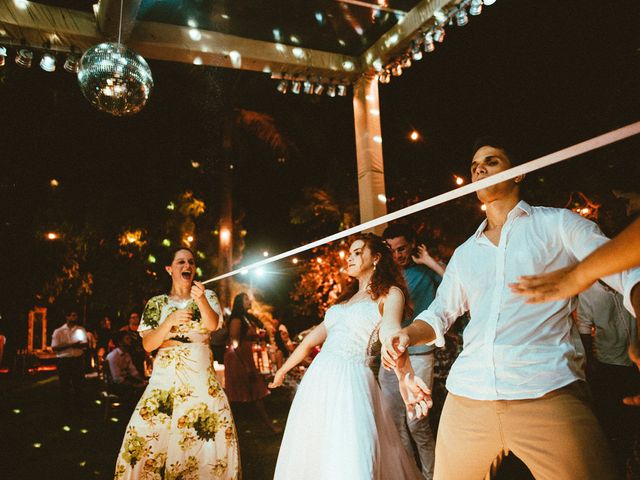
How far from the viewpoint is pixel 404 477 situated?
9.13 feet

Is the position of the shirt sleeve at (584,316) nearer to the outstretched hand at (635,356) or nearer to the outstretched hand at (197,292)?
the outstretched hand at (635,356)

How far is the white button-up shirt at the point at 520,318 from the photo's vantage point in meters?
1.64

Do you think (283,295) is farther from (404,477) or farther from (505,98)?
(404,477)

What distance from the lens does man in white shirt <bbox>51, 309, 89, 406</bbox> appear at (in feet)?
28.7

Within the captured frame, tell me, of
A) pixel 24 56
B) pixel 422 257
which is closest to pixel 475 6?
pixel 422 257

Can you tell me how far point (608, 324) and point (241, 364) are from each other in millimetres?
4819

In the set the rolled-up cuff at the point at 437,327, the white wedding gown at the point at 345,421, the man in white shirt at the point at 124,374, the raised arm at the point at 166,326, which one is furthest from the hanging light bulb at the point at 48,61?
the man in white shirt at the point at 124,374

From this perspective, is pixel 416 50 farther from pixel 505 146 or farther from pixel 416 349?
pixel 416 349

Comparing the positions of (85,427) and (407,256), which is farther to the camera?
(85,427)

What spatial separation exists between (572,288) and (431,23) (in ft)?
12.0

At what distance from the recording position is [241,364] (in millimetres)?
6500

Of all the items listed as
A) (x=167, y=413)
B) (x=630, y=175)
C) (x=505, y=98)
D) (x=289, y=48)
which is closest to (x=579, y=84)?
(x=505, y=98)

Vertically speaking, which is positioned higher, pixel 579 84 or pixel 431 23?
pixel 579 84

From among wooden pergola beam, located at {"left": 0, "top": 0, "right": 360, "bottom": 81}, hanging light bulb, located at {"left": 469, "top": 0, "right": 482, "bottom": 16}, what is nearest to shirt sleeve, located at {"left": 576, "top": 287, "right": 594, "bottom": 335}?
hanging light bulb, located at {"left": 469, "top": 0, "right": 482, "bottom": 16}
